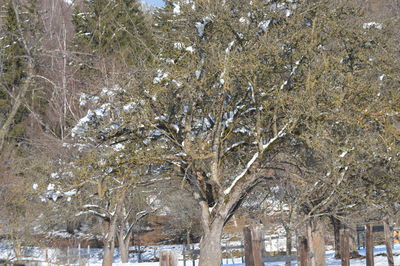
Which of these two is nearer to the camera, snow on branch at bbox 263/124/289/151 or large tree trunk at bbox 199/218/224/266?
snow on branch at bbox 263/124/289/151

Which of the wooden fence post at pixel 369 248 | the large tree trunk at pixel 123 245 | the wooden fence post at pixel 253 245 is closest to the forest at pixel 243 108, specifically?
the wooden fence post at pixel 369 248

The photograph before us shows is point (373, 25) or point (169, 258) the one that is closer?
point (169, 258)

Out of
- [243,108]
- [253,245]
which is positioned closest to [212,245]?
[253,245]

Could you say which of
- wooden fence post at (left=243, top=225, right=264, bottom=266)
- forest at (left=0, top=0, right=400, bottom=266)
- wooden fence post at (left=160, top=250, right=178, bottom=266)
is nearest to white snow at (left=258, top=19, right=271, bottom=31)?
forest at (left=0, top=0, right=400, bottom=266)

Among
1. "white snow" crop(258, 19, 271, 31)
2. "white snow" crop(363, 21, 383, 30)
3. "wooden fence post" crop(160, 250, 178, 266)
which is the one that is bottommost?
"wooden fence post" crop(160, 250, 178, 266)

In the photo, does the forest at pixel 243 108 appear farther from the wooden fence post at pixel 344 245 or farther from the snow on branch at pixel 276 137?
the wooden fence post at pixel 344 245

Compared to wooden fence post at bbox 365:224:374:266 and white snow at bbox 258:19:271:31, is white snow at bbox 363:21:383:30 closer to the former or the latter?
white snow at bbox 258:19:271:31

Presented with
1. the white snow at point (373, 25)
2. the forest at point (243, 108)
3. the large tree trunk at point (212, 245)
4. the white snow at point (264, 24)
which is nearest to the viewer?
the forest at point (243, 108)

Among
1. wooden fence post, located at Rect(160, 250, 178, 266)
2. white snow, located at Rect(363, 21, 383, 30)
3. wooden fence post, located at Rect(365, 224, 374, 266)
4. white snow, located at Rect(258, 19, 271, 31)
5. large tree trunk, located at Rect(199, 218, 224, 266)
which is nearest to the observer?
wooden fence post, located at Rect(160, 250, 178, 266)

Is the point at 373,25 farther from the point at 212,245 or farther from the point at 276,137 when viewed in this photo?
the point at 212,245

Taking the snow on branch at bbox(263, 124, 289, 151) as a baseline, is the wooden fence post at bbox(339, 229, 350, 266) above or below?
below

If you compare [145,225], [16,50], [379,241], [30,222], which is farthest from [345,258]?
[145,225]

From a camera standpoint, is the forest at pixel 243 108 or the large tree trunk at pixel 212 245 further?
the large tree trunk at pixel 212 245

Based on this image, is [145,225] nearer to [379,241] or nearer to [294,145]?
[379,241]
